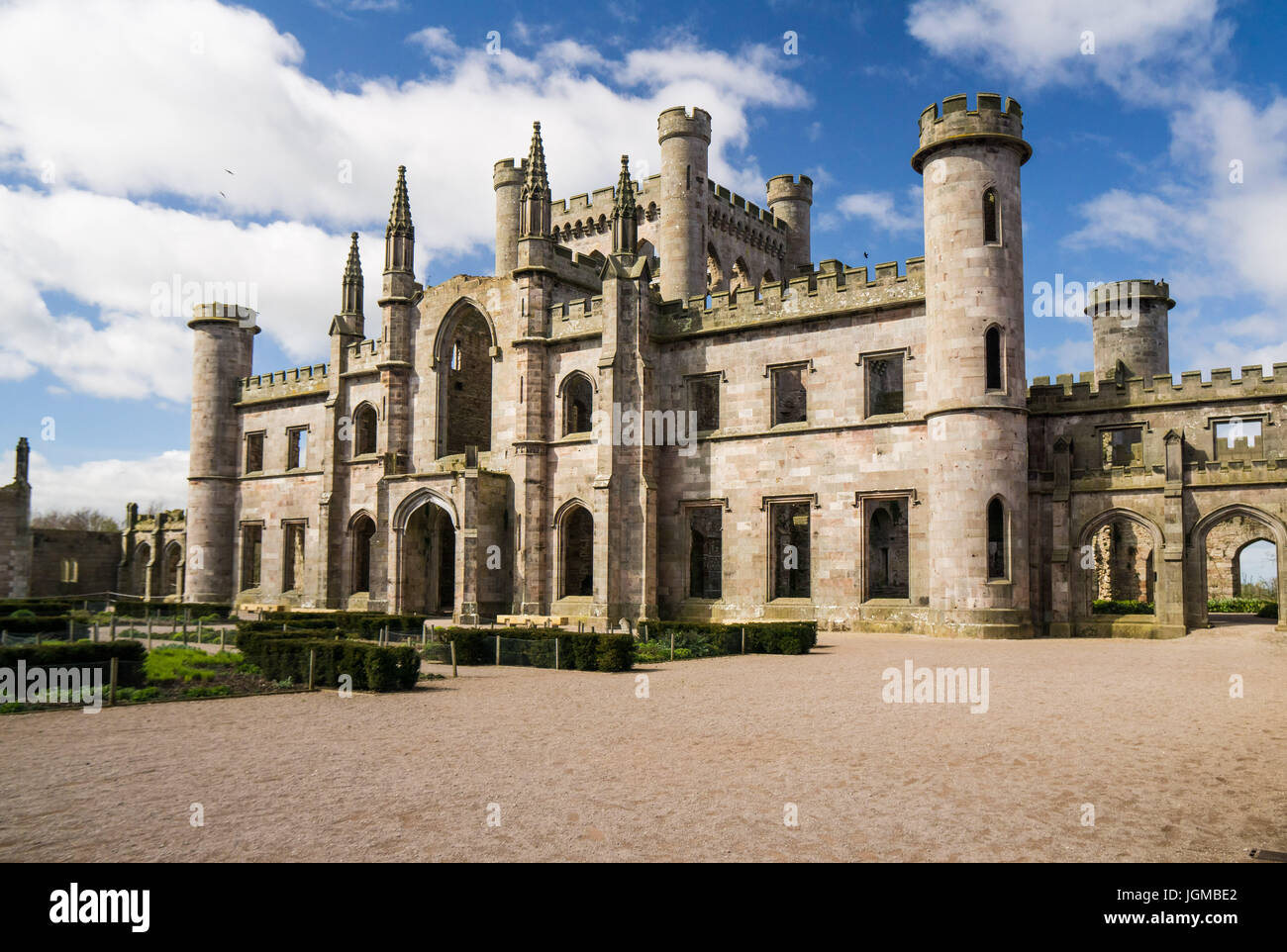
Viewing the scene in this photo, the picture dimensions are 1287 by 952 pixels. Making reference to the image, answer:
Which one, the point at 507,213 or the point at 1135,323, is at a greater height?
the point at 507,213

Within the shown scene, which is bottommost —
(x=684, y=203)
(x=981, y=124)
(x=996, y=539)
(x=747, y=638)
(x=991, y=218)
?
(x=747, y=638)

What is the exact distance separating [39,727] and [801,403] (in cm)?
2660

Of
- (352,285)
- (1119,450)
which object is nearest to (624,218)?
(352,285)

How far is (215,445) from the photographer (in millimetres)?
44125

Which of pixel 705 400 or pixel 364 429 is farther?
pixel 364 429

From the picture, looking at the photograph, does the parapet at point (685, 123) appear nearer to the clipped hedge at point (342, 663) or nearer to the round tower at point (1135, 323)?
the round tower at point (1135, 323)

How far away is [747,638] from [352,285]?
1019 inches

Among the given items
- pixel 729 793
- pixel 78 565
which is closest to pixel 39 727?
pixel 729 793

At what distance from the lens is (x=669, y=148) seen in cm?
4047

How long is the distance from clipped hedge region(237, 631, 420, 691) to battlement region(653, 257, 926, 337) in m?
17.8

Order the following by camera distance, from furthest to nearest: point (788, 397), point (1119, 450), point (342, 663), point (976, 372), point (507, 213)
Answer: point (507, 213) → point (788, 397) → point (1119, 450) → point (976, 372) → point (342, 663)

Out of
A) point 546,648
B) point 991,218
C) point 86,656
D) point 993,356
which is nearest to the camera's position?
point 86,656

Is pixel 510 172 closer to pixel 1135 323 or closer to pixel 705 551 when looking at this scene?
pixel 705 551

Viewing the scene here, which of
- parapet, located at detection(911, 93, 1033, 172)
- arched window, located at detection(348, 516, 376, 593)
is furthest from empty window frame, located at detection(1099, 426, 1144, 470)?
arched window, located at detection(348, 516, 376, 593)
